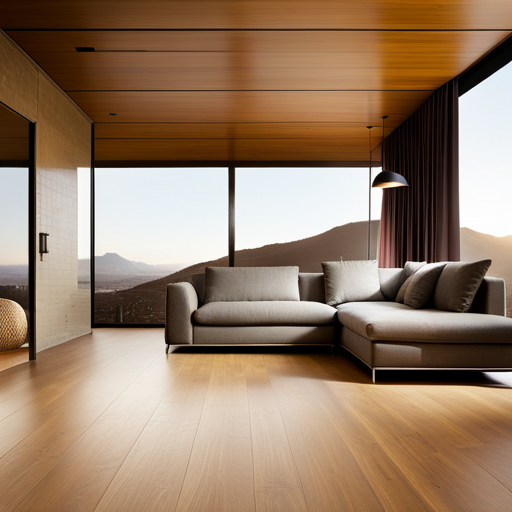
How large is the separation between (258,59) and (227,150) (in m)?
2.93

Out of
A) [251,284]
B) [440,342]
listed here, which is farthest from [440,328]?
[251,284]

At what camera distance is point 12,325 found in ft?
13.1

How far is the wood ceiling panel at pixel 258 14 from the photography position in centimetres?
337

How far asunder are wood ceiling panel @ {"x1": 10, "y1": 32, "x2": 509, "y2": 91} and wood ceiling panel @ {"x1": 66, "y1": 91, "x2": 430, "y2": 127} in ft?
0.63

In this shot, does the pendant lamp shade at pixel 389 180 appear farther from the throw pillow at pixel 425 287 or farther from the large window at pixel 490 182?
the large window at pixel 490 182

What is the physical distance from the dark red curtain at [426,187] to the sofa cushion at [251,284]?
159cm

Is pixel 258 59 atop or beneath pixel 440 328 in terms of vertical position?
atop

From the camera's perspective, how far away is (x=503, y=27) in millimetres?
3709

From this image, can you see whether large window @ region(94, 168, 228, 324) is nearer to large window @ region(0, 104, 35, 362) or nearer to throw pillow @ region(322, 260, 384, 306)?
throw pillow @ region(322, 260, 384, 306)

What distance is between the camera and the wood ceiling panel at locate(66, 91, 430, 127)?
5.09 meters

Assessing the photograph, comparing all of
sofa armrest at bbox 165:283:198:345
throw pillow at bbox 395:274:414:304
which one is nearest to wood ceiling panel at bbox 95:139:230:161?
sofa armrest at bbox 165:283:198:345

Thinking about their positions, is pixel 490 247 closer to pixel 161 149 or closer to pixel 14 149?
pixel 161 149

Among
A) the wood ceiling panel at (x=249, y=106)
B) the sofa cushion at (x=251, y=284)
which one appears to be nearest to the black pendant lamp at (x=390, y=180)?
the wood ceiling panel at (x=249, y=106)

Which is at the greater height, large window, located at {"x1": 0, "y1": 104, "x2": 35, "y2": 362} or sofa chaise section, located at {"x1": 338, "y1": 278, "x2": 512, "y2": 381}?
large window, located at {"x1": 0, "y1": 104, "x2": 35, "y2": 362}
